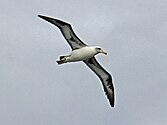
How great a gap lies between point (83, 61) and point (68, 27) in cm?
550

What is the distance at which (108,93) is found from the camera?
6469 centimetres

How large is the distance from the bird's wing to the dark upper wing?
3.14 m

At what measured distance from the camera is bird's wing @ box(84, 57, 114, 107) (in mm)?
63656

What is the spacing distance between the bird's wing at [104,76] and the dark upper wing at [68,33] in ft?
10.3

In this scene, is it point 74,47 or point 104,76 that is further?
point 104,76

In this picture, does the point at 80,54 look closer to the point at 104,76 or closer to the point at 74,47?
the point at 74,47

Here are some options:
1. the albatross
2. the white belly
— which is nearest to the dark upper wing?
the albatross

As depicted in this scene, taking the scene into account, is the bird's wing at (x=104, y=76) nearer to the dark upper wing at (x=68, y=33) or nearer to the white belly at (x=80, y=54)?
the dark upper wing at (x=68, y=33)

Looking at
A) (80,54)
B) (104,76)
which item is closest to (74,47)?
(80,54)

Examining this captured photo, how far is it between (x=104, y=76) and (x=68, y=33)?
6697 millimetres

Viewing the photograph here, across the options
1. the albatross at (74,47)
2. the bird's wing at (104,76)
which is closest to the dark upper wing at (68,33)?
the albatross at (74,47)

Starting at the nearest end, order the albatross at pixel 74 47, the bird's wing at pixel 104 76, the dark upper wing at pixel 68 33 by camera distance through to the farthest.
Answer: the dark upper wing at pixel 68 33
the albatross at pixel 74 47
the bird's wing at pixel 104 76

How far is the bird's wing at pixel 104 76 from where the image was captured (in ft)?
209

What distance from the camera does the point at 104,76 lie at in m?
64.5
